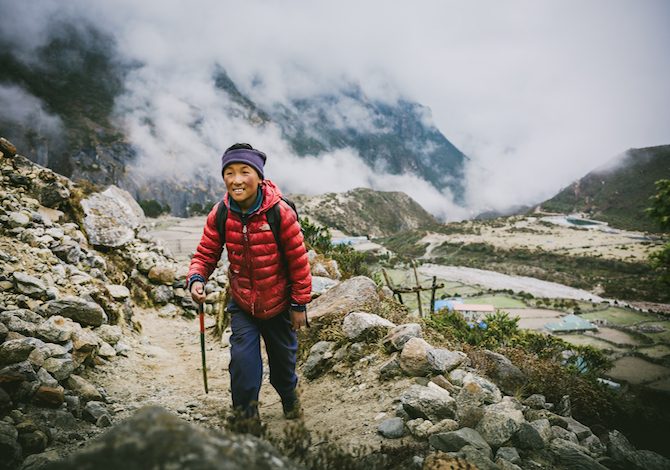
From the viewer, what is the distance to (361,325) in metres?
5.19

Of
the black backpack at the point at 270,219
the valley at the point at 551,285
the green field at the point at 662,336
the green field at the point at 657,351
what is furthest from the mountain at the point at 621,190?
the black backpack at the point at 270,219

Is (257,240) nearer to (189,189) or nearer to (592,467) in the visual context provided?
(592,467)

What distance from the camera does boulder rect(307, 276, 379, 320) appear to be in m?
6.09

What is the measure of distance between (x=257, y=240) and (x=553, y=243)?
110m

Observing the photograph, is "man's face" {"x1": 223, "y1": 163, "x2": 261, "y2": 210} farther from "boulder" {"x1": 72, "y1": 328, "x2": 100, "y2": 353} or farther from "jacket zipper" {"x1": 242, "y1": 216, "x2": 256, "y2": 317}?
"boulder" {"x1": 72, "y1": 328, "x2": 100, "y2": 353}

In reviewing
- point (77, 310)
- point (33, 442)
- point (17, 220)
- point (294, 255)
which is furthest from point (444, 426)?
point (17, 220)

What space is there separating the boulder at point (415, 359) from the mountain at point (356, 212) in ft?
426

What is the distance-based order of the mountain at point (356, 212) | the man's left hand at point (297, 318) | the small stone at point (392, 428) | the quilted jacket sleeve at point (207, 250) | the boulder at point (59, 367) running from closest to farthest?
the small stone at point (392, 428) < the man's left hand at point (297, 318) < the quilted jacket sleeve at point (207, 250) < the boulder at point (59, 367) < the mountain at point (356, 212)

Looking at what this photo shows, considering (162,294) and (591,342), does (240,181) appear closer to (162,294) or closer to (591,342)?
(162,294)

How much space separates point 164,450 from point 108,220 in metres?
10.2

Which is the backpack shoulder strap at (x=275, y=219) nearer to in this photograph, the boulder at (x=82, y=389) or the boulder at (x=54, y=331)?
the boulder at (x=82, y=389)

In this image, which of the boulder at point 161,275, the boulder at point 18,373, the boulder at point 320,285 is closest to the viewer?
the boulder at point 18,373

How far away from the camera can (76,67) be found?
145 m

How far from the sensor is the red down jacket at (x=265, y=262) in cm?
306
